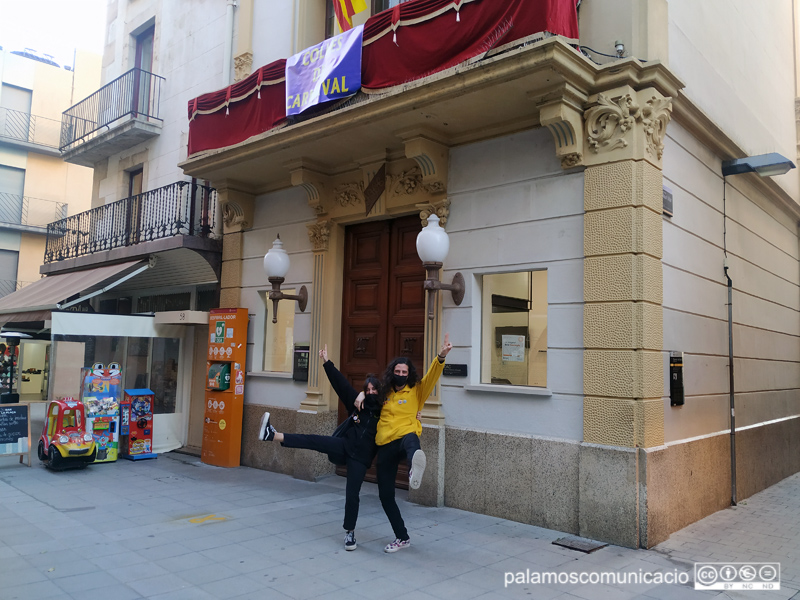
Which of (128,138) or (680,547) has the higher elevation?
(128,138)

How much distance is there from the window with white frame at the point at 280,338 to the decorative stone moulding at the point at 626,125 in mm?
5537

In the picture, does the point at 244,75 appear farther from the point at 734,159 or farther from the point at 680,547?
the point at 680,547

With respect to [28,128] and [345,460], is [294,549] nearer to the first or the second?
[345,460]

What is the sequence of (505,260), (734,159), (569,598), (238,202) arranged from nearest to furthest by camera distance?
1. (569,598)
2. (505,260)
3. (734,159)
4. (238,202)

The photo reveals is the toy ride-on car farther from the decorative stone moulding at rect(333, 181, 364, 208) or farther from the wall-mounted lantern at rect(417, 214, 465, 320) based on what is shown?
the wall-mounted lantern at rect(417, 214, 465, 320)

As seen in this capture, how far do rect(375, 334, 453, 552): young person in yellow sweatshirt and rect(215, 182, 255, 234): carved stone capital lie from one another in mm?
6217

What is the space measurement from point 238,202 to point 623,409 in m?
7.61

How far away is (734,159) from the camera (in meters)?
9.08

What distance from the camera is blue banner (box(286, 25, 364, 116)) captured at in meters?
8.10

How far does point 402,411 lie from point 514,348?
7.39 feet

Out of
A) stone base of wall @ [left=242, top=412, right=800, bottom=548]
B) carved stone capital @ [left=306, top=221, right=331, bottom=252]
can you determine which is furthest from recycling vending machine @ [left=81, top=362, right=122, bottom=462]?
stone base of wall @ [left=242, top=412, right=800, bottom=548]

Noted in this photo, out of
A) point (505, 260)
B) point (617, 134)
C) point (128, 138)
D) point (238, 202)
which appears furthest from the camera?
point (128, 138)

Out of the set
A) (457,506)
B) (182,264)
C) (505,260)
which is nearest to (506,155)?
(505,260)

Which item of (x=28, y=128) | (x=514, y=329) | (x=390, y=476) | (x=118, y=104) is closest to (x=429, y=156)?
(x=514, y=329)
